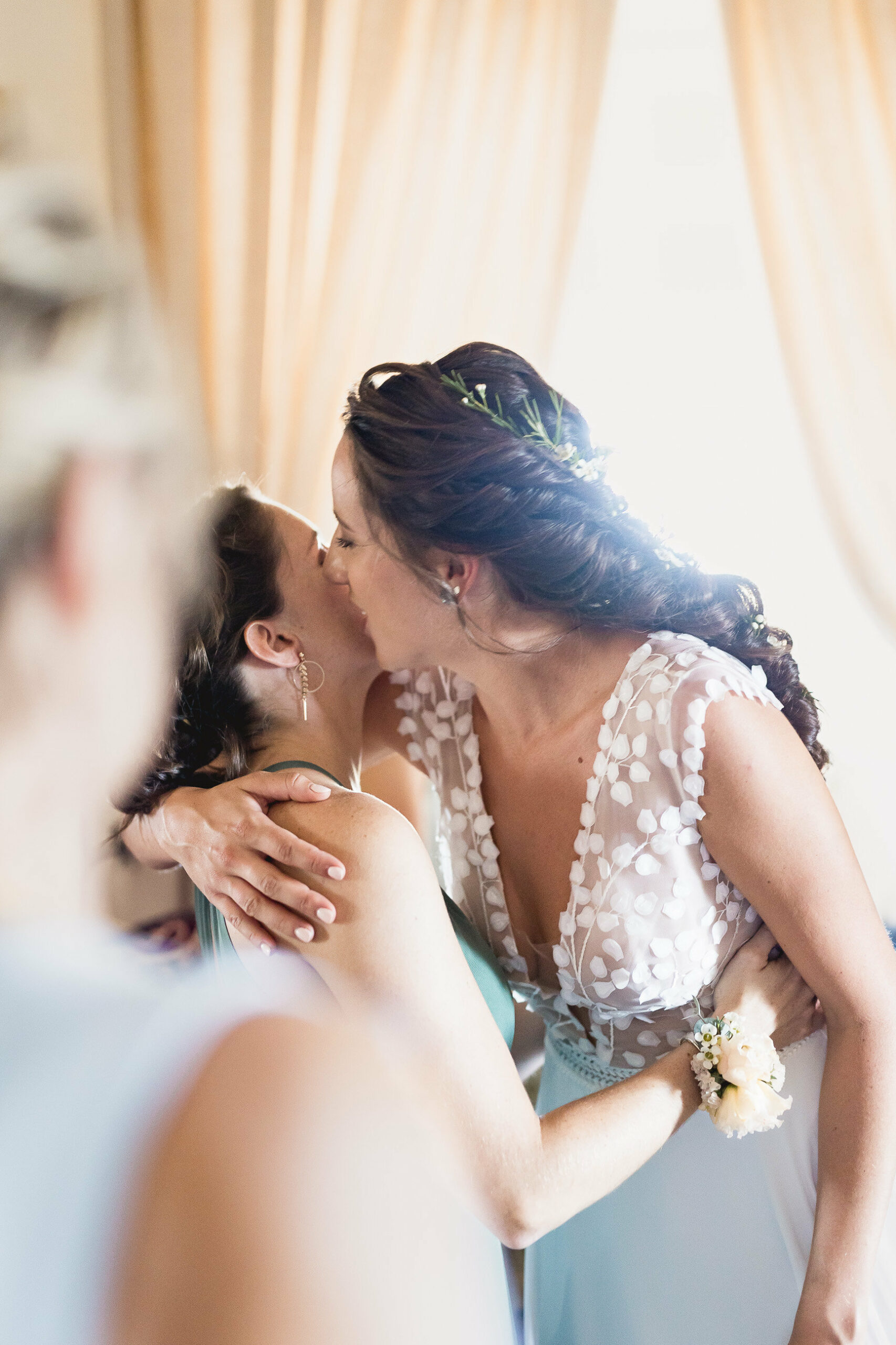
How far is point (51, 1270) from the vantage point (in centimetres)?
32

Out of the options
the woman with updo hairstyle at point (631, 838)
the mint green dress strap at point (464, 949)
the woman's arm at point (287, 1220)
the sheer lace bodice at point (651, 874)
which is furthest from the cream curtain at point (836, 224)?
the woman's arm at point (287, 1220)

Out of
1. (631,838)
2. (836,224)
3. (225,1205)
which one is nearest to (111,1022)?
(225,1205)

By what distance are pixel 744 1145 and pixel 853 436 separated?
185 centimetres

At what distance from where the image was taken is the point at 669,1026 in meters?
1.27

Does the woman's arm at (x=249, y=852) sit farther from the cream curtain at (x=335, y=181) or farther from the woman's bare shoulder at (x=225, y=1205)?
the cream curtain at (x=335, y=181)

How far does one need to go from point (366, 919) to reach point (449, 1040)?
0.14 m

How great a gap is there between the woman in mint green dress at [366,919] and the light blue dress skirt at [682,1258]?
0.20 meters

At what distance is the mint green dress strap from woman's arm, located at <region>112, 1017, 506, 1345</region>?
718mm

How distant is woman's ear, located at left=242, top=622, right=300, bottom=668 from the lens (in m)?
1.28

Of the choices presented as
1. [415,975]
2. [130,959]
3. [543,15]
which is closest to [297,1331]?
[130,959]

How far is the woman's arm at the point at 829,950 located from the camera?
1033 millimetres

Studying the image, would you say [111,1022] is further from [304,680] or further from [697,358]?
[697,358]

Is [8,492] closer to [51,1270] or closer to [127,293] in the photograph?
[127,293]

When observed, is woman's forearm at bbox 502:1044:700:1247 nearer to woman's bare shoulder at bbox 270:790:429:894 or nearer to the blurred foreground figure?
woman's bare shoulder at bbox 270:790:429:894
